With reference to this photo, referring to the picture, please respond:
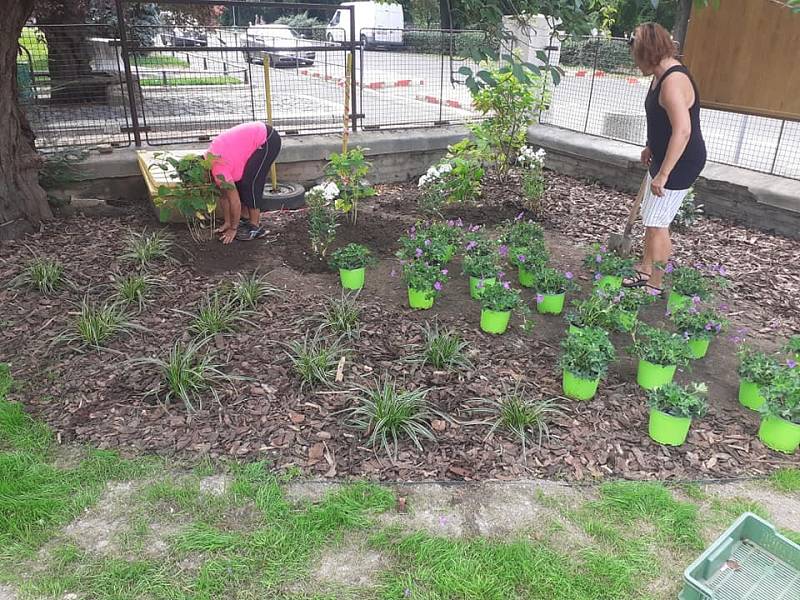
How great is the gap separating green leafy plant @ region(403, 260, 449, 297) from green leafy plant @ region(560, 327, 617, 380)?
1038mm

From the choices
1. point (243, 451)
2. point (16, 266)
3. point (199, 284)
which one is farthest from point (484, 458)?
point (16, 266)

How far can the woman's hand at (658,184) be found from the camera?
Answer: 380 cm

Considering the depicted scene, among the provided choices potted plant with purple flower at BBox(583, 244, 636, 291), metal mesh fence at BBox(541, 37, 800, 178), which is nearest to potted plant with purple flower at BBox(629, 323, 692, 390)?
potted plant with purple flower at BBox(583, 244, 636, 291)

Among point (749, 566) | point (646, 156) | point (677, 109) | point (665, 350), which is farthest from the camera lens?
point (646, 156)

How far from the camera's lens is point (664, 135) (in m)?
3.86

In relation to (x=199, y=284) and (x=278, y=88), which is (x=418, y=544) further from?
(x=278, y=88)

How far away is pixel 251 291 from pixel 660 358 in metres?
2.50

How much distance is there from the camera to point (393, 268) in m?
4.63

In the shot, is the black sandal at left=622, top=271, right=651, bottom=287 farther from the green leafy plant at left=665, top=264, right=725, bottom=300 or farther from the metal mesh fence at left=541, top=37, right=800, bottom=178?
the metal mesh fence at left=541, top=37, right=800, bottom=178

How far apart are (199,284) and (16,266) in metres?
1.35

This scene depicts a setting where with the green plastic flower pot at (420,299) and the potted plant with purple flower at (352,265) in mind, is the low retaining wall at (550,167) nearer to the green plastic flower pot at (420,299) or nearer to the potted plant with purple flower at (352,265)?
the potted plant with purple flower at (352,265)

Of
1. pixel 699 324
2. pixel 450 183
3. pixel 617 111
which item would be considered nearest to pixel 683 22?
pixel 617 111

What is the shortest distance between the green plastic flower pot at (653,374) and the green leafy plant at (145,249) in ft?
11.1

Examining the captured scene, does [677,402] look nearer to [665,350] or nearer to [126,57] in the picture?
[665,350]
